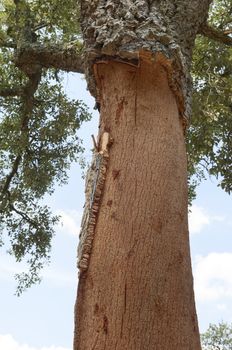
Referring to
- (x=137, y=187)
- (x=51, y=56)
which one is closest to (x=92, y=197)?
(x=137, y=187)

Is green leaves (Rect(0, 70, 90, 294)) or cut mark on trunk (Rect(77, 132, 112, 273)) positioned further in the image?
green leaves (Rect(0, 70, 90, 294))

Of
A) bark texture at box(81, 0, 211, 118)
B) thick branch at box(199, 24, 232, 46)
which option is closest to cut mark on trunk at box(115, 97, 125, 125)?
bark texture at box(81, 0, 211, 118)

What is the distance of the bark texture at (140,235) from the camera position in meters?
2.01

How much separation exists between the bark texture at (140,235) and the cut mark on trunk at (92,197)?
0.03 metres

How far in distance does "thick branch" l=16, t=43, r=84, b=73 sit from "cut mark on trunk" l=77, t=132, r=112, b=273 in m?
4.17

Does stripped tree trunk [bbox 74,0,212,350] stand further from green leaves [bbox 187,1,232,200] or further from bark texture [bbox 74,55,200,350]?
green leaves [bbox 187,1,232,200]

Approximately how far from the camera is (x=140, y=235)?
2.19 metres

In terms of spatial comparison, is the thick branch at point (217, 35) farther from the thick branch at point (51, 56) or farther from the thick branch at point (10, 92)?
the thick branch at point (10, 92)

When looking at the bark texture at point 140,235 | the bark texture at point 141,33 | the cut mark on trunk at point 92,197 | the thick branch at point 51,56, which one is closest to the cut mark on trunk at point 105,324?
the bark texture at point 140,235

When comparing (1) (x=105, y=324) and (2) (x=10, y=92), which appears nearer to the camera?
(1) (x=105, y=324)

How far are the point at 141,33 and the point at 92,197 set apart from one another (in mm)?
1084

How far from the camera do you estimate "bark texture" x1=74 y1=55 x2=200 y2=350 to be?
6.58 ft

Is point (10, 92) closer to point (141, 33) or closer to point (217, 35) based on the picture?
point (217, 35)

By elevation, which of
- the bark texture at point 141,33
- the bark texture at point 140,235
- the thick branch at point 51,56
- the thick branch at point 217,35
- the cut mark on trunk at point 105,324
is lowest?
the cut mark on trunk at point 105,324
